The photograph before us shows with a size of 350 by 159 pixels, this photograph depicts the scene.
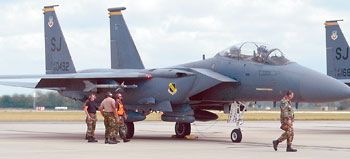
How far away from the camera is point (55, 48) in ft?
75.5

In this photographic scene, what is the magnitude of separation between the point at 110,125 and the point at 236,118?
3.40 metres

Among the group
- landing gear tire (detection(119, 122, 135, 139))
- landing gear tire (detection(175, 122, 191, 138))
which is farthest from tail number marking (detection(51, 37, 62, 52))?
landing gear tire (detection(175, 122, 191, 138))

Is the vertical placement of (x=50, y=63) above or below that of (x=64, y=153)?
above

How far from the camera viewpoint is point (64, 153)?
13734 mm

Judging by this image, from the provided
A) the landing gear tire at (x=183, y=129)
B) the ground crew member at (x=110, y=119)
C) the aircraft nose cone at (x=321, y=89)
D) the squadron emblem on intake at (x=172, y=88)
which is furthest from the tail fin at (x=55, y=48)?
the aircraft nose cone at (x=321, y=89)

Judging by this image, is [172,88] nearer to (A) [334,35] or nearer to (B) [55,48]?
(B) [55,48]

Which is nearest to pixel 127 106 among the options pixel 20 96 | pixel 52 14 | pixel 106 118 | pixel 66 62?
pixel 106 118

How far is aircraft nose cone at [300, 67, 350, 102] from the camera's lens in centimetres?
1623

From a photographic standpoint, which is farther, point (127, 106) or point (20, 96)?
point (20, 96)

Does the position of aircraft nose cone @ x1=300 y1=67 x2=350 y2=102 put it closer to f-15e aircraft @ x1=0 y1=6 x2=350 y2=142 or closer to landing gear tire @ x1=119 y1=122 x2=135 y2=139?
f-15e aircraft @ x1=0 y1=6 x2=350 y2=142

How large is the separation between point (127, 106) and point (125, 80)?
0.82 metres

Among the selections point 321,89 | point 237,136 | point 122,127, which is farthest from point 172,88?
point 321,89

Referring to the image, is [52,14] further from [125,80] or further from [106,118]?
[106,118]

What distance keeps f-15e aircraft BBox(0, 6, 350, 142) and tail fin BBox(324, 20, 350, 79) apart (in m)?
9.96
